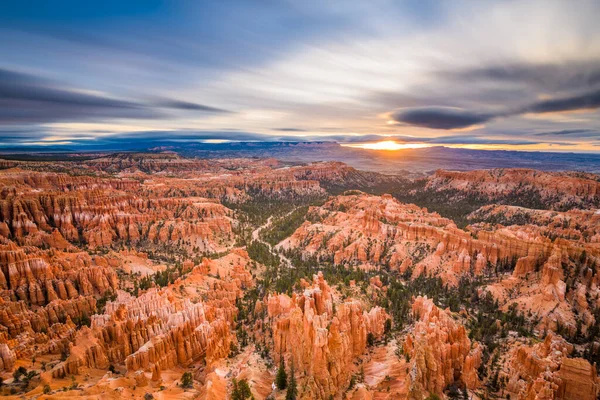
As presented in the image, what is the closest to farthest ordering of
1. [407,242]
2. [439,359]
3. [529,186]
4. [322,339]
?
[439,359]
[322,339]
[407,242]
[529,186]

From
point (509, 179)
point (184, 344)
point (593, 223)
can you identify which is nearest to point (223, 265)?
point (184, 344)

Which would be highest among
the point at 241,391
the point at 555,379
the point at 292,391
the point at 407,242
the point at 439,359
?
the point at 555,379

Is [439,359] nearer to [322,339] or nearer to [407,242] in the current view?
[322,339]

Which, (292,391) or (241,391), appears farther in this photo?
(292,391)

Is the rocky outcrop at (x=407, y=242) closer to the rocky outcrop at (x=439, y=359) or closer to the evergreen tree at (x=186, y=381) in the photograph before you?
the rocky outcrop at (x=439, y=359)

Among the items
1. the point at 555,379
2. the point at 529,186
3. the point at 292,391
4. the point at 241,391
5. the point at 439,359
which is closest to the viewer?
the point at 555,379

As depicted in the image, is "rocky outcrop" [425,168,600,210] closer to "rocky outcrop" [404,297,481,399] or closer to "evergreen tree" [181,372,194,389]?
"rocky outcrop" [404,297,481,399]

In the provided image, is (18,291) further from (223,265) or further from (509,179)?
(509,179)

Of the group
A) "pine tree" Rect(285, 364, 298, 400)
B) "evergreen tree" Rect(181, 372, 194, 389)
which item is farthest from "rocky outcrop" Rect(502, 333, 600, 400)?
"evergreen tree" Rect(181, 372, 194, 389)

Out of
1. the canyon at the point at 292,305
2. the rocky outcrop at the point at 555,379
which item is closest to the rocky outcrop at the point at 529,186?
the canyon at the point at 292,305

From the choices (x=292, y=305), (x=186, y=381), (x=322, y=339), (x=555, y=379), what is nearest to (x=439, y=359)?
(x=555, y=379)

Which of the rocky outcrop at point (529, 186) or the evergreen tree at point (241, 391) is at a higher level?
the rocky outcrop at point (529, 186)

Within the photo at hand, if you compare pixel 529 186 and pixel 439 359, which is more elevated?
pixel 529 186
